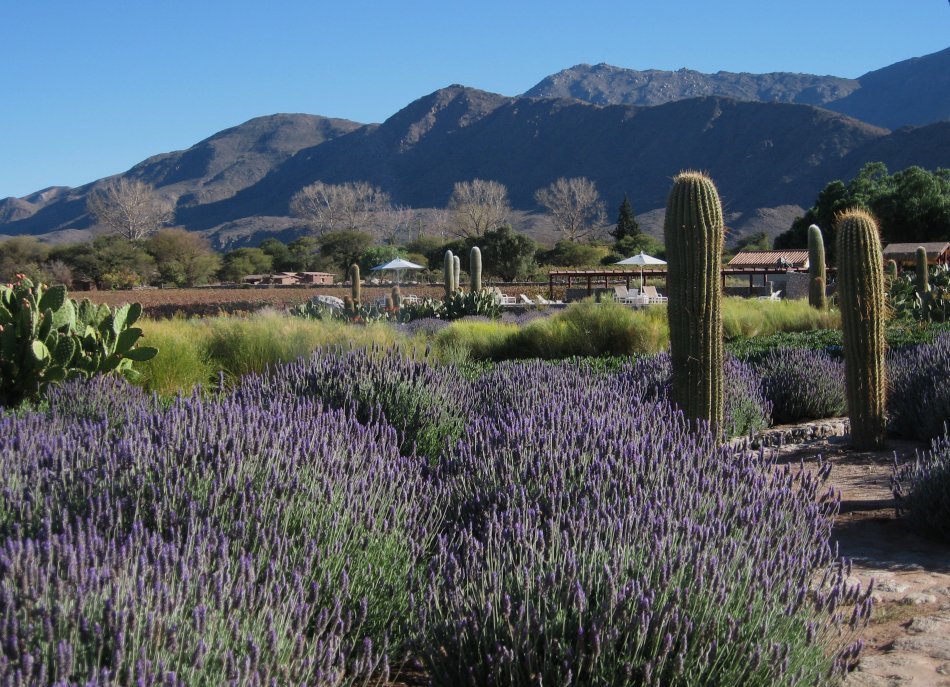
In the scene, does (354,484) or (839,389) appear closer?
(354,484)

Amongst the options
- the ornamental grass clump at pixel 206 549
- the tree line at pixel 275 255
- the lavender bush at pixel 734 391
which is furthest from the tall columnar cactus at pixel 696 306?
the tree line at pixel 275 255

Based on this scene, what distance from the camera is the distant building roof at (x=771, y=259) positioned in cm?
4169

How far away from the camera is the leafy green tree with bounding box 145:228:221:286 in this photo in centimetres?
4903

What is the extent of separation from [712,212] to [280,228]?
519 feet

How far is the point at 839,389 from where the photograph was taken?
7.75 metres

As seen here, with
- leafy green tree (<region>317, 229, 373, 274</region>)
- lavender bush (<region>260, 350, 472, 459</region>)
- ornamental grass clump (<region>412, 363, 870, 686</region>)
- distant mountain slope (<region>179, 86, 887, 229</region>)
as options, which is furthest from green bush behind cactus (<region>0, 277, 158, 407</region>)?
distant mountain slope (<region>179, 86, 887, 229</region>)

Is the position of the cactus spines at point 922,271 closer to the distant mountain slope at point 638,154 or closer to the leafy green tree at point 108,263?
the leafy green tree at point 108,263

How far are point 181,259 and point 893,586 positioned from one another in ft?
175

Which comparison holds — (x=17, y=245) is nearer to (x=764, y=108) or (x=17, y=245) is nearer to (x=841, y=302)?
(x=841, y=302)

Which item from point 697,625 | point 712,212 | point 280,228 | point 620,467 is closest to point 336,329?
point 712,212

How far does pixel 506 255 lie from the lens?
44.3 meters

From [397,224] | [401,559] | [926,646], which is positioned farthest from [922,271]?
[397,224]

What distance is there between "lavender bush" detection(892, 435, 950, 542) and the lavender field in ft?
3.70

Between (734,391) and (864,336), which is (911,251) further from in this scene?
(864,336)
